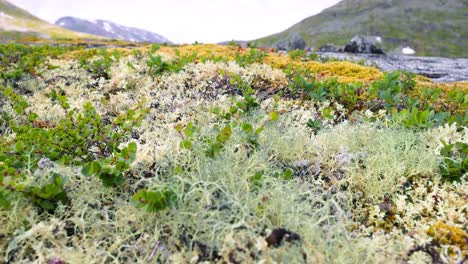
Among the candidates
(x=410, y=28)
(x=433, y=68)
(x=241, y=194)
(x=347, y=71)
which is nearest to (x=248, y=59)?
(x=347, y=71)

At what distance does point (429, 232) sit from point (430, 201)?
42 centimetres

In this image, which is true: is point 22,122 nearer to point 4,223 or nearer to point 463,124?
point 4,223

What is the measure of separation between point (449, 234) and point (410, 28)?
19178 centimetres

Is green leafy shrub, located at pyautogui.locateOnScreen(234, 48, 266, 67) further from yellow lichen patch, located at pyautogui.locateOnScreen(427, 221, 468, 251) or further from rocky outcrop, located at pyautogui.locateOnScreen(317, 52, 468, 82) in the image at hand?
yellow lichen patch, located at pyautogui.locateOnScreen(427, 221, 468, 251)

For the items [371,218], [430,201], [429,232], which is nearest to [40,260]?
[371,218]

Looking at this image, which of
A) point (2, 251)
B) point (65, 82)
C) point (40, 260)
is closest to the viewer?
point (40, 260)

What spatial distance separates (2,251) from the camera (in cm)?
278

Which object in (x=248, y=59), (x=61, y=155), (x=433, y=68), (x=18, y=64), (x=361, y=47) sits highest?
(x=361, y=47)

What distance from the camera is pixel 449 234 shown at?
9.53 ft

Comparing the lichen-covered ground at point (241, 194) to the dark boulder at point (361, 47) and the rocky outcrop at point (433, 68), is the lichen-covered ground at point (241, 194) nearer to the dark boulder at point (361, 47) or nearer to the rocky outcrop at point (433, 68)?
the rocky outcrop at point (433, 68)

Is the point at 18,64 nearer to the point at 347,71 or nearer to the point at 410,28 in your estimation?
the point at 347,71

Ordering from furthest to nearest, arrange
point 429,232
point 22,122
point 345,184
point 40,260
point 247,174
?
point 22,122, point 345,184, point 247,174, point 429,232, point 40,260

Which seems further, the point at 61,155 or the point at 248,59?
the point at 248,59

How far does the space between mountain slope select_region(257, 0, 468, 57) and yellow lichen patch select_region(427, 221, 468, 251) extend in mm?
141522
